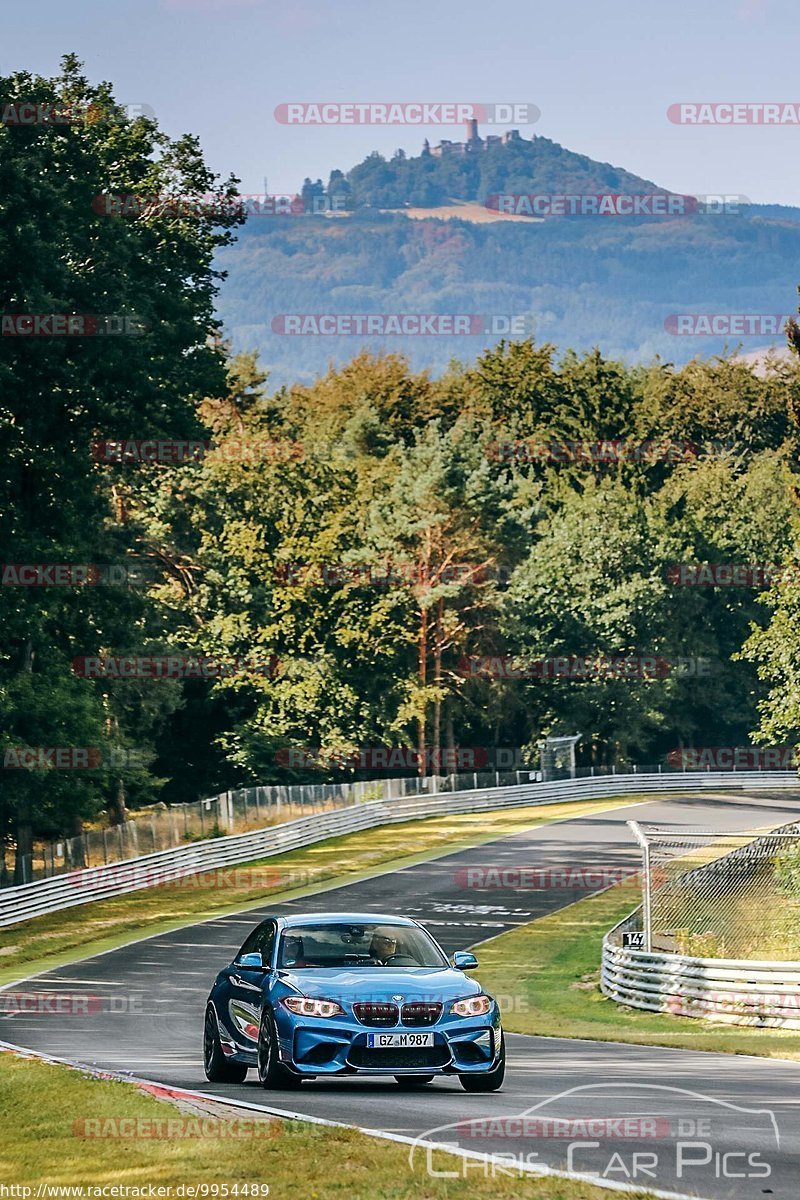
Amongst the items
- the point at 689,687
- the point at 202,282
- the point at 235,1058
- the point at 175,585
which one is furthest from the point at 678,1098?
the point at 689,687

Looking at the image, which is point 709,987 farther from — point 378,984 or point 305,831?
point 305,831

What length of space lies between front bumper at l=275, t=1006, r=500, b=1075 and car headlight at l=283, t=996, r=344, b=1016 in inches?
1.9

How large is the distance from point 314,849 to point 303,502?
23.5 metres

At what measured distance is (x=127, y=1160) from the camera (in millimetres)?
11344

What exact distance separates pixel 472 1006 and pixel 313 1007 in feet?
4.27

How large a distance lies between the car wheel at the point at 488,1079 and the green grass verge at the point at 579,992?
5994 millimetres

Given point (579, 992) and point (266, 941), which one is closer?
point (266, 941)

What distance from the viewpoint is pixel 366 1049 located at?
14.2 meters

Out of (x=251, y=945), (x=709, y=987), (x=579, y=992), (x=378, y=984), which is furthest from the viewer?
(x=579, y=992)

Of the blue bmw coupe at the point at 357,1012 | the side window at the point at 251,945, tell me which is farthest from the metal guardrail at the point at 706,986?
the blue bmw coupe at the point at 357,1012

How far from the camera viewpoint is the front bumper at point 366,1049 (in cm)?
1421

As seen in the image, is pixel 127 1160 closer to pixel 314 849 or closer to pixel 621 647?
pixel 314 849

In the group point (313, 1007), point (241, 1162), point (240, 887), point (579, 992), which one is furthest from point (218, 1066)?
point (240, 887)

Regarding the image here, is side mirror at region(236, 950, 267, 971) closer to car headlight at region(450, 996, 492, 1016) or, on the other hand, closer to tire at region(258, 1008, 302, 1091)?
tire at region(258, 1008, 302, 1091)
